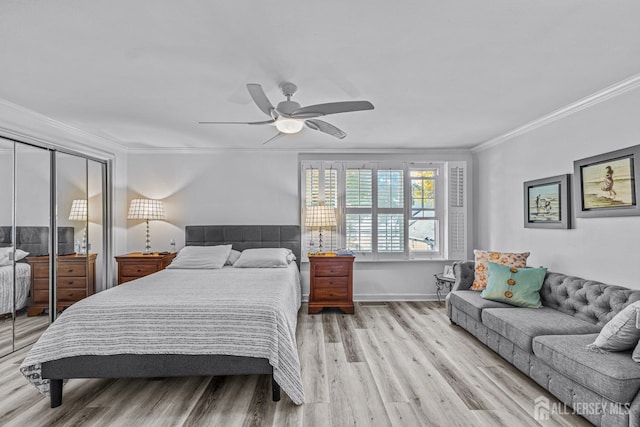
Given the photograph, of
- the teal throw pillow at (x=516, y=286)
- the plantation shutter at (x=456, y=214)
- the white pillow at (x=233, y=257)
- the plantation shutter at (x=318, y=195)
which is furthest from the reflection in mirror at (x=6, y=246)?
the plantation shutter at (x=456, y=214)

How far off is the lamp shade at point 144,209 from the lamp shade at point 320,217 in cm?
214

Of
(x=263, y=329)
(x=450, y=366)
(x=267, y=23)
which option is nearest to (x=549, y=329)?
(x=450, y=366)

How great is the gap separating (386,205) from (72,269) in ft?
13.9

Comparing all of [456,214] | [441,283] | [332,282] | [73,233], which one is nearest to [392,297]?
[441,283]

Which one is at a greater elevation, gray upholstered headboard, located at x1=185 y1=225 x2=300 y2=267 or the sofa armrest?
gray upholstered headboard, located at x1=185 y1=225 x2=300 y2=267

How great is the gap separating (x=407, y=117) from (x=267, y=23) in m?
2.19

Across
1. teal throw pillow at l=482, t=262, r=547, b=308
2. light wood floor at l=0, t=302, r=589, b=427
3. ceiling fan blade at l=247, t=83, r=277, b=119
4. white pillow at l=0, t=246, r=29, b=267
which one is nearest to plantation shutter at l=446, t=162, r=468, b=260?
teal throw pillow at l=482, t=262, r=547, b=308

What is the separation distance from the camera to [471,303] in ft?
11.9

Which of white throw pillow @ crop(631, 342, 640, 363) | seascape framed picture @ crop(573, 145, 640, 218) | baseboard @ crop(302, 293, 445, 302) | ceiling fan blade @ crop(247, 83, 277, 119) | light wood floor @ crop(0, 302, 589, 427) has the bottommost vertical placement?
light wood floor @ crop(0, 302, 589, 427)

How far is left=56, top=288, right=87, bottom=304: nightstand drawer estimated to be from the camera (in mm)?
4074

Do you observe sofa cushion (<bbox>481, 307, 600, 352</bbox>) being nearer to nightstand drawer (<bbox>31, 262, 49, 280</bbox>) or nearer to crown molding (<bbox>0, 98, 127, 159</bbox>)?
nightstand drawer (<bbox>31, 262, 49, 280</bbox>)

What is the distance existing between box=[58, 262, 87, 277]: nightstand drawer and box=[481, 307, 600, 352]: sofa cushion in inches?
181

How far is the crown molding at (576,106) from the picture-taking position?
9.13 feet

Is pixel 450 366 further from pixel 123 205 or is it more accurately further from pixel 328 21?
pixel 123 205
